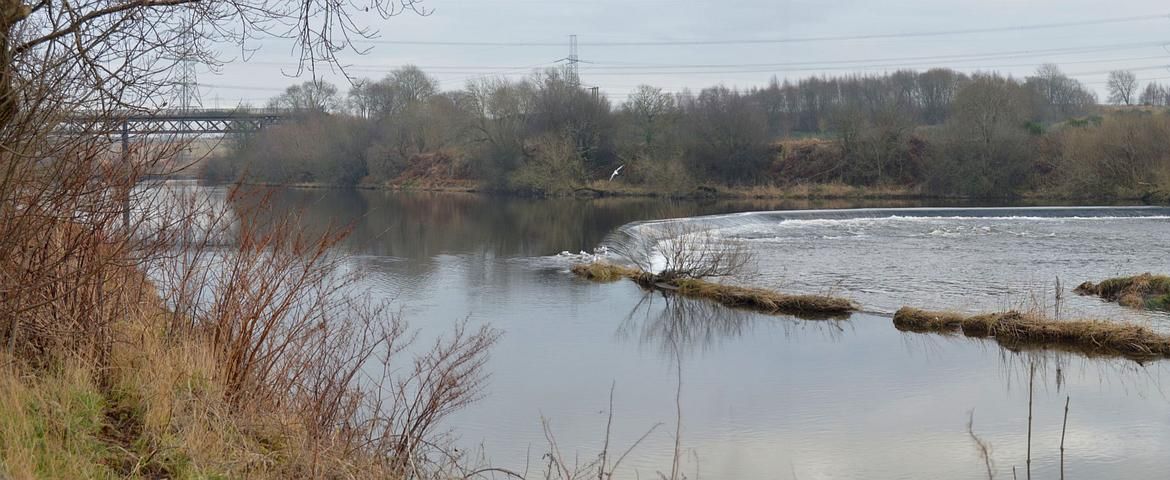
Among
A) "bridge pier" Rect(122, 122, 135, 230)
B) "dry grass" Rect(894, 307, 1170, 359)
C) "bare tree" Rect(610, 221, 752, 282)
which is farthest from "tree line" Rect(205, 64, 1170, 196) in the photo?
"bridge pier" Rect(122, 122, 135, 230)

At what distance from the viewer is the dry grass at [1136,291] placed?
1595cm

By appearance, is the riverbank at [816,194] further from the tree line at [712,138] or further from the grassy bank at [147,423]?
the grassy bank at [147,423]

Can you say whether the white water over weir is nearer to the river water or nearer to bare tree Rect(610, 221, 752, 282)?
the river water

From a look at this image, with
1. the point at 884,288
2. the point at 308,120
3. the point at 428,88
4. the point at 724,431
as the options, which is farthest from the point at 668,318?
the point at 428,88

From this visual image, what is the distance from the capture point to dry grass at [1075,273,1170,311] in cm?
1595

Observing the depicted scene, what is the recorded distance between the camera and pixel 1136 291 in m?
16.5

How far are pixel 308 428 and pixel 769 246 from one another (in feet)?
68.7

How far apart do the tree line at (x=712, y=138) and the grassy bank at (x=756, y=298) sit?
26483 millimetres

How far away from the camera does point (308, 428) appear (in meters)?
5.92

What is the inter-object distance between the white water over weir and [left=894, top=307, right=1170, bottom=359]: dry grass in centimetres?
108

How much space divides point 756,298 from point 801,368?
4.49 m

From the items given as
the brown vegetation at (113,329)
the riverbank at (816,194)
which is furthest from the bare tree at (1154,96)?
the brown vegetation at (113,329)

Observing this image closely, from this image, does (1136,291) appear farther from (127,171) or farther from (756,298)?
(127,171)

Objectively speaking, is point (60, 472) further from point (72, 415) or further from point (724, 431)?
point (724, 431)
